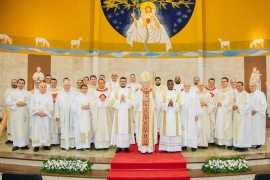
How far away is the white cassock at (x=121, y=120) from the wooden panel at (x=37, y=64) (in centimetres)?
634

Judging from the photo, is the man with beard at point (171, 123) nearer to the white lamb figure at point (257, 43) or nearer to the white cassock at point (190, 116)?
the white cassock at point (190, 116)

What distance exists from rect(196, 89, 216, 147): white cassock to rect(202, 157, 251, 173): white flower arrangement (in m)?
1.72

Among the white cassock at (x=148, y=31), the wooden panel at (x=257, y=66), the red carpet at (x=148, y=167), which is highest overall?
the white cassock at (x=148, y=31)

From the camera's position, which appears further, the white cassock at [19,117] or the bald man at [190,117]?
the white cassock at [19,117]

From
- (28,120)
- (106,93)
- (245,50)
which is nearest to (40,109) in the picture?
(28,120)

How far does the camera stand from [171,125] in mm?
7797

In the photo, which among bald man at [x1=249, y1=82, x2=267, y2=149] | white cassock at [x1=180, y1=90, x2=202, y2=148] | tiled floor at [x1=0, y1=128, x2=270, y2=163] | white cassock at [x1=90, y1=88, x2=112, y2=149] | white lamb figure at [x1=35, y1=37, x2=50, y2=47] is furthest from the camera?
white lamb figure at [x1=35, y1=37, x2=50, y2=47]

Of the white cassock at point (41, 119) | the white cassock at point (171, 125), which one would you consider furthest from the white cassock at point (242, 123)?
the white cassock at point (41, 119)

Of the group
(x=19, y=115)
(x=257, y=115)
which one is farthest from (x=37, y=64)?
(x=257, y=115)

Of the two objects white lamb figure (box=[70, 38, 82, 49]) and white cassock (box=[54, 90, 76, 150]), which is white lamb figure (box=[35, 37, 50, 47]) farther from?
white cassock (box=[54, 90, 76, 150])

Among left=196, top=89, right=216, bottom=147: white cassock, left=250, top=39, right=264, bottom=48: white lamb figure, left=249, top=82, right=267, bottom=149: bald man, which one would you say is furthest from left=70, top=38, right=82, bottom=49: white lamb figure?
left=249, top=82, right=267, bottom=149: bald man

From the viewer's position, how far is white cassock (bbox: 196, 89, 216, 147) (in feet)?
27.6

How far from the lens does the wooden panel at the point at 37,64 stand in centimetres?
1296

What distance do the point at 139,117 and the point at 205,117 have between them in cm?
215
